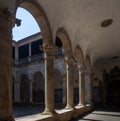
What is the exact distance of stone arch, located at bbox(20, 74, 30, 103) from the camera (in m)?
29.0

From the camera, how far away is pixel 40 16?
884 centimetres

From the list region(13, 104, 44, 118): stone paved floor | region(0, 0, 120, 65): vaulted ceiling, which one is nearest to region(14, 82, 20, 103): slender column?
region(13, 104, 44, 118): stone paved floor

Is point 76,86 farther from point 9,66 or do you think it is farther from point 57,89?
point 9,66

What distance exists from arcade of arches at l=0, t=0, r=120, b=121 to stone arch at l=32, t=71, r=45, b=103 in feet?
10.8

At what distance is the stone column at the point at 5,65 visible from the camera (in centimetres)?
532

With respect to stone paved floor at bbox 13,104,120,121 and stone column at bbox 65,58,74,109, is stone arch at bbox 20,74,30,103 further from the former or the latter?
stone column at bbox 65,58,74,109

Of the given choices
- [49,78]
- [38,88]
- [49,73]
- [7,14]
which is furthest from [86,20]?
[38,88]

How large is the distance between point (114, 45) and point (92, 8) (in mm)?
7188

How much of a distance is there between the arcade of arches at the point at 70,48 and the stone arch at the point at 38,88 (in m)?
3.29

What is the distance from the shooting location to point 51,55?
9.35m

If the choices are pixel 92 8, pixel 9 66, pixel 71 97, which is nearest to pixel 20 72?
pixel 71 97

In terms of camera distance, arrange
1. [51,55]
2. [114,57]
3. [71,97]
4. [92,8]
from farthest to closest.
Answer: [114,57]
[71,97]
[92,8]
[51,55]

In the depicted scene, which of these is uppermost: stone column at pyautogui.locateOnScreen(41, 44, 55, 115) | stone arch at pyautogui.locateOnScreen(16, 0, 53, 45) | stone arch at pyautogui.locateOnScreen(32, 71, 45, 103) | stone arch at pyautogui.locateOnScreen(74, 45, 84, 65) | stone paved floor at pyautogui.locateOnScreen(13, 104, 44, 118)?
stone arch at pyautogui.locateOnScreen(16, 0, 53, 45)

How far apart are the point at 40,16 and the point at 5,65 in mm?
3766
